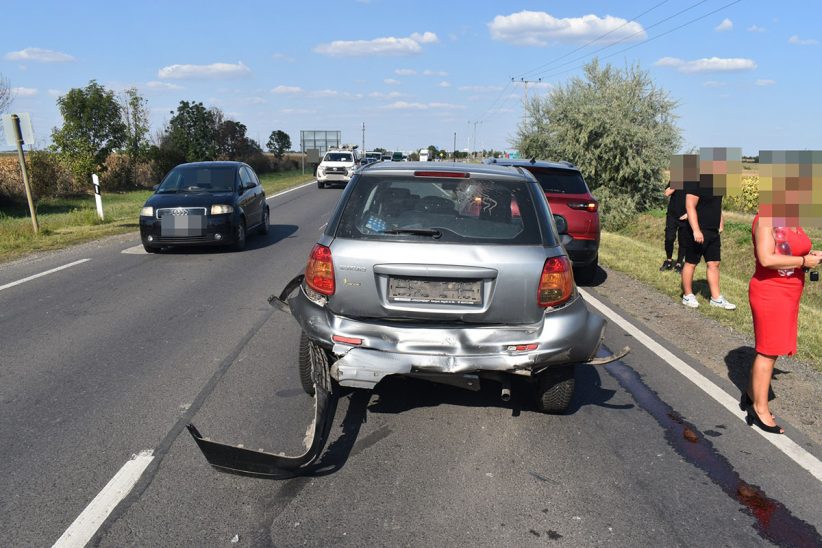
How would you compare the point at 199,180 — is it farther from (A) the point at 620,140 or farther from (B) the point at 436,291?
(A) the point at 620,140

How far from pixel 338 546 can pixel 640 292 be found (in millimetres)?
7143

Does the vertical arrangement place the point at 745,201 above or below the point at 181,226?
below

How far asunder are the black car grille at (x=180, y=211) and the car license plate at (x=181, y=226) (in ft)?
0.17

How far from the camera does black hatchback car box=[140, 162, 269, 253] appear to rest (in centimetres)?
1166

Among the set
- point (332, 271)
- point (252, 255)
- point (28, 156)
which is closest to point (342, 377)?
point (332, 271)

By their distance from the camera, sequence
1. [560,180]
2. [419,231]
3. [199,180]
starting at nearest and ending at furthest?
[419,231]
[560,180]
[199,180]

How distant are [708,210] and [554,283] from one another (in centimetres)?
476

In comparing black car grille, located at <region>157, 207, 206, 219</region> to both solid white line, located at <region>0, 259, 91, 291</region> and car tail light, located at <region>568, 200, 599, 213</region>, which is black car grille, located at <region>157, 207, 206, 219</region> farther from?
car tail light, located at <region>568, 200, 599, 213</region>

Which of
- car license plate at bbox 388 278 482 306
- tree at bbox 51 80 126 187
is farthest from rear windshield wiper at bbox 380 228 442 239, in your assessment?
tree at bbox 51 80 126 187

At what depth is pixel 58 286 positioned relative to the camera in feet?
29.7

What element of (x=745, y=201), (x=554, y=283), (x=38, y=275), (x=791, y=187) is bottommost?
(x=745, y=201)

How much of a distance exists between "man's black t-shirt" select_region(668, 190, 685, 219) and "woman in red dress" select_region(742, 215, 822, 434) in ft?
18.4

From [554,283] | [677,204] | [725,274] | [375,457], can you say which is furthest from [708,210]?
[725,274]

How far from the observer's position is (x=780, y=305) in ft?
14.5
